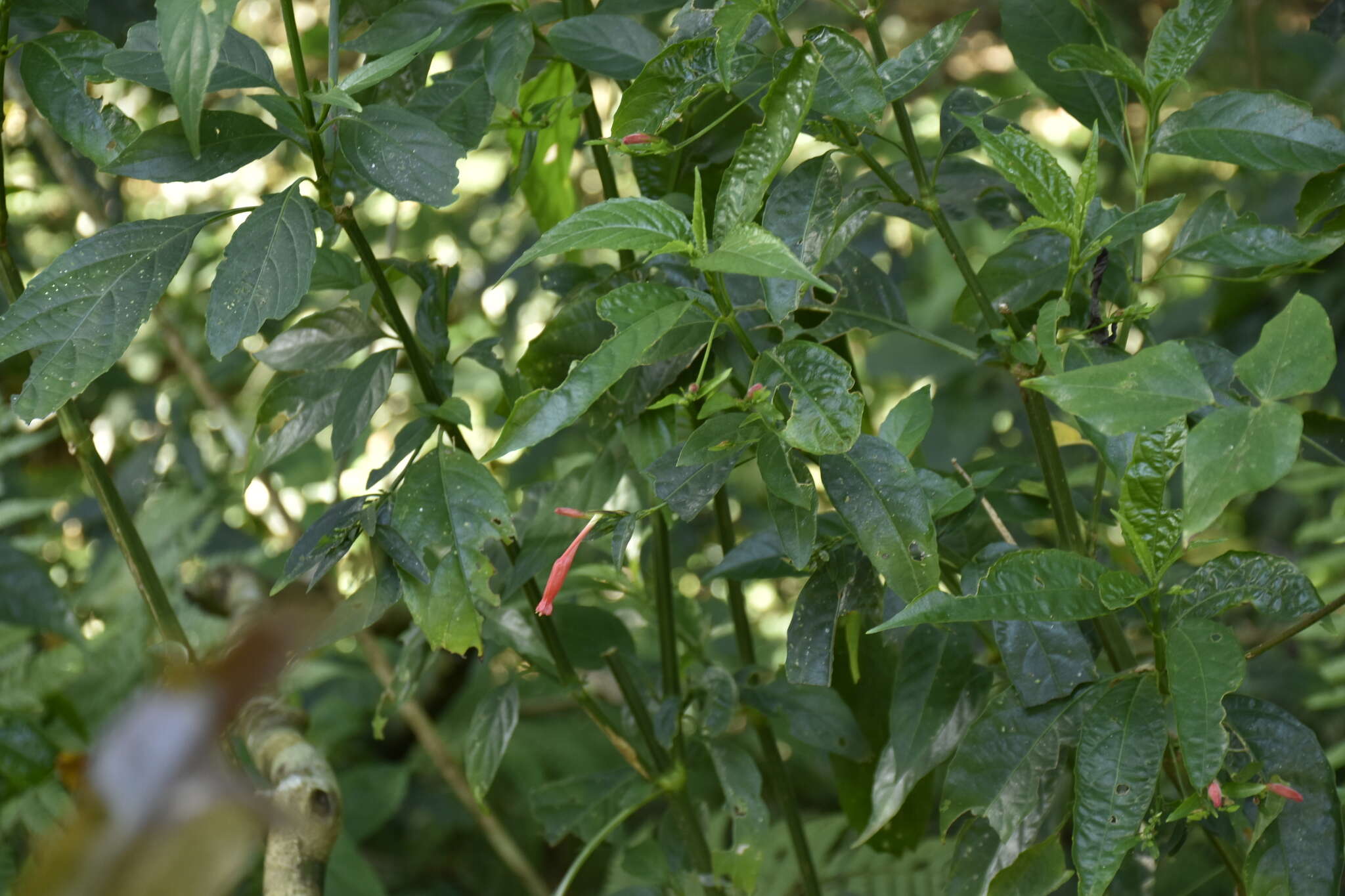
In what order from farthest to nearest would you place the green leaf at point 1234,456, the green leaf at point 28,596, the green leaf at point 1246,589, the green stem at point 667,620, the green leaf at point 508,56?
the green leaf at point 28,596, the green stem at point 667,620, the green leaf at point 508,56, the green leaf at point 1246,589, the green leaf at point 1234,456

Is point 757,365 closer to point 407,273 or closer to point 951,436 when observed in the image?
point 407,273

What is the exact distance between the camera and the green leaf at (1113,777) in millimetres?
478

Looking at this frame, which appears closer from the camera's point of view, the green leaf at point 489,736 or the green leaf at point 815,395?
the green leaf at point 815,395

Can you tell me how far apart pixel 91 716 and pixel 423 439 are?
0.94 metres

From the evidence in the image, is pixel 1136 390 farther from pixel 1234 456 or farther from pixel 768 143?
pixel 768 143

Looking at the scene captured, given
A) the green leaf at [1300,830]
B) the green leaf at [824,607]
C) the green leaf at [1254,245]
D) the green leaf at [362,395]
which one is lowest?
the green leaf at [1300,830]

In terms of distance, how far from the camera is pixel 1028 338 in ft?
1.74

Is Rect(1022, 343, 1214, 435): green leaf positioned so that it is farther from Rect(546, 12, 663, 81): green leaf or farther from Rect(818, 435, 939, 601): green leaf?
Rect(546, 12, 663, 81): green leaf

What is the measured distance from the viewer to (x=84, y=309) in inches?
20.4

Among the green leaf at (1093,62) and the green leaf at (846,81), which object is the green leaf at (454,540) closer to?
the green leaf at (846,81)

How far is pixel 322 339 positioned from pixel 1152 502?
451 millimetres

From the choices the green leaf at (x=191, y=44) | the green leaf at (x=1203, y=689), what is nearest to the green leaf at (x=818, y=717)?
the green leaf at (x=1203, y=689)

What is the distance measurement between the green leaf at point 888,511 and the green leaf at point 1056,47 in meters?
0.25

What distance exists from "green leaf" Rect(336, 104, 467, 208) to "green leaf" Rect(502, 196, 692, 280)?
0.27 ft
